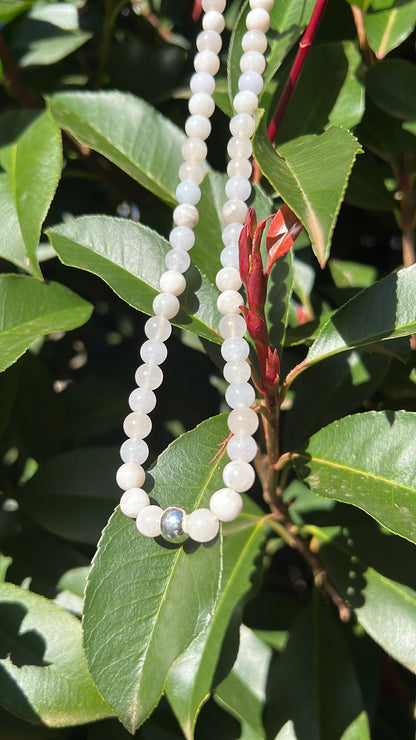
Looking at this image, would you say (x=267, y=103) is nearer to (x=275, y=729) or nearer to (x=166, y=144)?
(x=166, y=144)

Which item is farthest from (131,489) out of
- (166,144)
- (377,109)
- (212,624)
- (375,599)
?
(377,109)

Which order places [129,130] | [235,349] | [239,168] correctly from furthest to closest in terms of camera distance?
[129,130], [239,168], [235,349]

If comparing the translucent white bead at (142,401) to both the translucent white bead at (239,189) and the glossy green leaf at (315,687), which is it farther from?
the glossy green leaf at (315,687)

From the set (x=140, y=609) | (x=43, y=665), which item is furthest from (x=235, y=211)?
(x=43, y=665)

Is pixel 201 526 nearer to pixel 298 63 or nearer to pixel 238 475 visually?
pixel 238 475

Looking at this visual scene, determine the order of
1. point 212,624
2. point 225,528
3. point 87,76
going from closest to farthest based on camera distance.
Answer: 1. point 212,624
2. point 225,528
3. point 87,76

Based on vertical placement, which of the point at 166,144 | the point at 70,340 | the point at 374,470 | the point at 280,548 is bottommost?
the point at 280,548

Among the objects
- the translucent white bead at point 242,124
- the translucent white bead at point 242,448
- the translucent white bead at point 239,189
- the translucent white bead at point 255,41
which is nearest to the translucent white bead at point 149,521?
the translucent white bead at point 242,448
